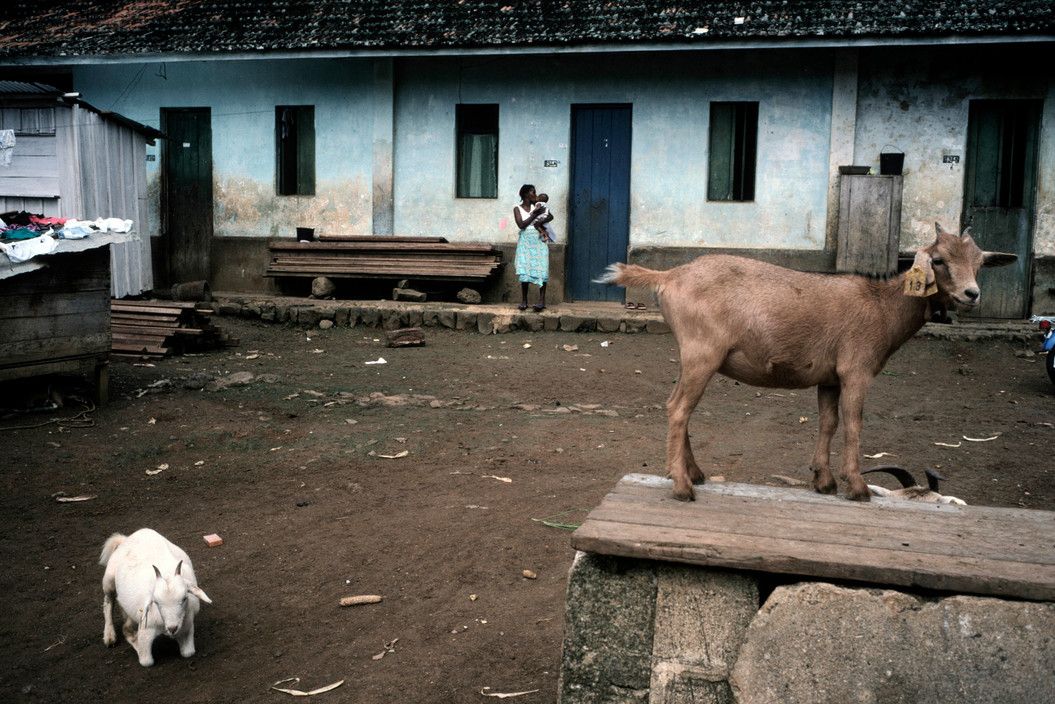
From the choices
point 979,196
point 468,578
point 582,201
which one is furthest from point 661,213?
point 468,578

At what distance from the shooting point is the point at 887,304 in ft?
14.3

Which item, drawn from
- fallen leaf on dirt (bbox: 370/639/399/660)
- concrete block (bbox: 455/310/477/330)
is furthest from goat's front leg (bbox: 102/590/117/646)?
concrete block (bbox: 455/310/477/330)

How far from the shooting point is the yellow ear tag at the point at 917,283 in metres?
4.12

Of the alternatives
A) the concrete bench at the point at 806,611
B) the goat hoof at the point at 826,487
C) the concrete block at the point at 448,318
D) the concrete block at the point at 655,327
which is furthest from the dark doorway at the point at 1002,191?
the concrete bench at the point at 806,611

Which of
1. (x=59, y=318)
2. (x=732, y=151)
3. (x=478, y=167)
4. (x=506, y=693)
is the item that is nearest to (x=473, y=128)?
(x=478, y=167)

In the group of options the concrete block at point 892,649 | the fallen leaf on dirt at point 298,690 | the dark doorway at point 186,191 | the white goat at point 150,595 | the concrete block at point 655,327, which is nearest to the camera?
the concrete block at point 892,649

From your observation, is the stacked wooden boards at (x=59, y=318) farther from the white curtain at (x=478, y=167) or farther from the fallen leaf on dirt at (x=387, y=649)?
the white curtain at (x=478, y=167)

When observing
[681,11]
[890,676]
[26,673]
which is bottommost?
[26,673]

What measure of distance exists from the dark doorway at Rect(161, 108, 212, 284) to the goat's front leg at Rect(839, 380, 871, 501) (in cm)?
1479

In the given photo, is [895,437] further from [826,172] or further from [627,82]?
[627,82]

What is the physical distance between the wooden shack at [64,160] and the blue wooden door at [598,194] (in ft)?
21.8

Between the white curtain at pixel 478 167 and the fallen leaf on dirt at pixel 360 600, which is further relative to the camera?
the white curtain at pixel 478 167

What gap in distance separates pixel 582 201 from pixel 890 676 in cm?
1289

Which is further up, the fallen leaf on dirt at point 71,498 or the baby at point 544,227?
the baby at point 544,227
